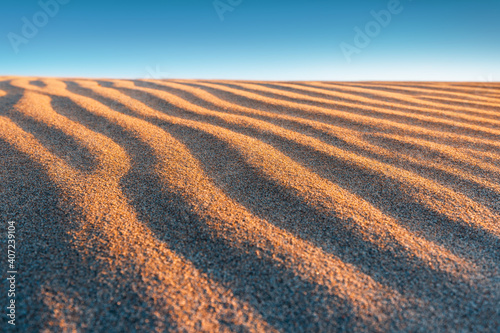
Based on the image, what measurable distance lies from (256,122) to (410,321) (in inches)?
82.8

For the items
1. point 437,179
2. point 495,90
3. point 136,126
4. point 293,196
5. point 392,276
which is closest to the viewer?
point 392,276

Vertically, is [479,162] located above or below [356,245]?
above

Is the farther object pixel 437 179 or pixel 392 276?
pixel 437 179

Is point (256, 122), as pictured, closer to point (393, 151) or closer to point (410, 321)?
point (393, 151)

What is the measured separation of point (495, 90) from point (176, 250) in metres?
5.83

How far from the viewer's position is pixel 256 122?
2.75 m

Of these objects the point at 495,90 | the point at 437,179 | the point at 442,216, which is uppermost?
the point at 495,90

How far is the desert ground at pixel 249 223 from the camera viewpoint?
97 centimetres

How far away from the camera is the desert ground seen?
967 mm

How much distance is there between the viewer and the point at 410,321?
94 cm

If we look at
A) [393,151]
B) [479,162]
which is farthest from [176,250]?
[479,162]

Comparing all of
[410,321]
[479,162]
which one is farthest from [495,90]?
[410,321]

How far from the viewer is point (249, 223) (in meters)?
1.38

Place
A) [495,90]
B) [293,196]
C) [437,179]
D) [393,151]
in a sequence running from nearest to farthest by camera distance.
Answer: [293,196]
[437,179]
[393,151]
[495,90]
